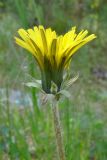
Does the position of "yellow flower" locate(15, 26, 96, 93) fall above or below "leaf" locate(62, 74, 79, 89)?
above

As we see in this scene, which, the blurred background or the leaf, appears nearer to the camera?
the leaf

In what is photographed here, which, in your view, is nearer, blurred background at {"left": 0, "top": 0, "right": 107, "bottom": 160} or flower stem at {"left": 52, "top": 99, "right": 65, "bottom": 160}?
flower stem at {"left": 52, "top": 99, "right": 65, "bottom": 160}

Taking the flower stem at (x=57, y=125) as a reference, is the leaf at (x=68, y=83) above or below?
above

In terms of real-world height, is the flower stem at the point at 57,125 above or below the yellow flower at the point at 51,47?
below

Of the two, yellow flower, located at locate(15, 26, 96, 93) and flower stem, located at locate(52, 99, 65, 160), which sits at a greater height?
yellow flower, located at locate(15, 26, 96, 93)

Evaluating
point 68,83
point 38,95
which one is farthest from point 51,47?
point 38,95

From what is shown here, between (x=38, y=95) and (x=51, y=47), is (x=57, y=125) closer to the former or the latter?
(x=51, y=47)

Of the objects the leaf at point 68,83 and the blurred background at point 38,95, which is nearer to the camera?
the leaf at point 68,83
